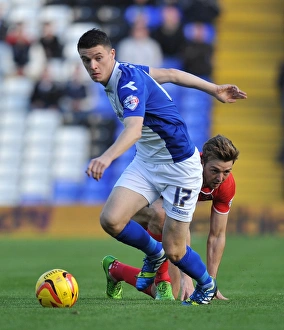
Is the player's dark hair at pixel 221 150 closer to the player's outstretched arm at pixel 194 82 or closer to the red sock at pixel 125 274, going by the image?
the player's outstretched arm at pixel 194 82

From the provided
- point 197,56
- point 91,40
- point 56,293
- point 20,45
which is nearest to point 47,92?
point 20,45

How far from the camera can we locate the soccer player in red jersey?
7562 mm

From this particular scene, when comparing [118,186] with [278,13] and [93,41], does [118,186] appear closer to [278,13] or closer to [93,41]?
[93,41]

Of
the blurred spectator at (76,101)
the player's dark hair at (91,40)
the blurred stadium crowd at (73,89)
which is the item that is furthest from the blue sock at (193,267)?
the blurred spectator at (76,101)

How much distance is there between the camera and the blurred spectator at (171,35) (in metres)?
22.4

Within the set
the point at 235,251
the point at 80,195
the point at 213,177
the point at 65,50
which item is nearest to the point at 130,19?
the point at 65,50

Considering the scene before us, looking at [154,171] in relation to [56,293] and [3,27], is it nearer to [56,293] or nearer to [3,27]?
[56,293]

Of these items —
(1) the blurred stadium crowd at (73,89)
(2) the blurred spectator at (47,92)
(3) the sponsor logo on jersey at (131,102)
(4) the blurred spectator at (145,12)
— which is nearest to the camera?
(3) the sponsor logo on jersey at (131,102)

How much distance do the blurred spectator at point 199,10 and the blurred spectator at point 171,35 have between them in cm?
45

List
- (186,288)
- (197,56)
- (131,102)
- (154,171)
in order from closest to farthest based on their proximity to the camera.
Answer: (131,102) < (154,171) < (186,288) < (197,56)

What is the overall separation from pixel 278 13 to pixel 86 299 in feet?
59.0

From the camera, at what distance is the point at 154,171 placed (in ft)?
24.3

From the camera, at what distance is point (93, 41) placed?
6914 millimetres

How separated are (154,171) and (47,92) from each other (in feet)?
50.3
